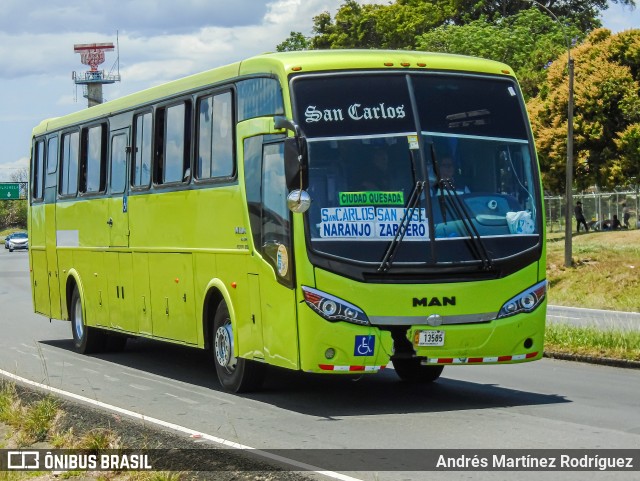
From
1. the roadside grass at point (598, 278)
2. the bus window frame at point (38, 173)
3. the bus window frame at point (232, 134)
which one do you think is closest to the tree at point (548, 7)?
the roadside grass at point (598, 278)

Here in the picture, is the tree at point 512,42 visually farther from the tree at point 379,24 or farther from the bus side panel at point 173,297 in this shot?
the bus side panel at point 173,297

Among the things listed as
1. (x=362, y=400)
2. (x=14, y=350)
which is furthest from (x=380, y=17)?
(x=362, y=400)

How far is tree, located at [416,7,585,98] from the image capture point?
6631 cm

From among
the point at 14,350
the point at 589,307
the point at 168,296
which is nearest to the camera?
the point at 168,296

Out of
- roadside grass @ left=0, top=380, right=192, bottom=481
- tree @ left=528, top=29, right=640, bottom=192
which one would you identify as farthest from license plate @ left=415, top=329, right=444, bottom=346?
tree @ left=528, top=29, right=640, bottom=192

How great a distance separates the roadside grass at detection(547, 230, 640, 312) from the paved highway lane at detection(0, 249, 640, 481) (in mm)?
15772

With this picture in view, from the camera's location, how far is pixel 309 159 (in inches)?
493

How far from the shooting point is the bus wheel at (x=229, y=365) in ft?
46.4

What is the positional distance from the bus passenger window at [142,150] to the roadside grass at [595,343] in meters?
6.09

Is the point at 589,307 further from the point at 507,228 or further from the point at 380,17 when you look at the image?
the point at 380,17

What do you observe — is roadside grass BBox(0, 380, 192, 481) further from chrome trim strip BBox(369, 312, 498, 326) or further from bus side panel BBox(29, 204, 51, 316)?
bus side panel BBox(29, 204, 51, 316)

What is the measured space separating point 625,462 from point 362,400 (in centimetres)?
448

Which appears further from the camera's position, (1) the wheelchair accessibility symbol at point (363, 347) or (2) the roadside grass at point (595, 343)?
(2) the roadside grass at point (595, 343)

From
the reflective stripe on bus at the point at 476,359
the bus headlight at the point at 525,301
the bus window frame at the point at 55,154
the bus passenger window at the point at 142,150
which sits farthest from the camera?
the bus window frame at the point at 55,154
